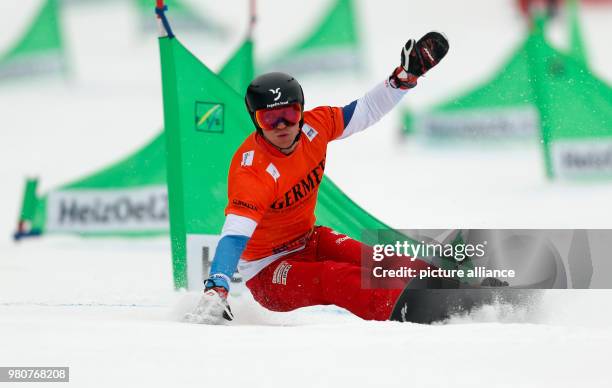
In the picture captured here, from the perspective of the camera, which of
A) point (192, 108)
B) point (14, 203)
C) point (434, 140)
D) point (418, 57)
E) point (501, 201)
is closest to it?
point (418, 57)

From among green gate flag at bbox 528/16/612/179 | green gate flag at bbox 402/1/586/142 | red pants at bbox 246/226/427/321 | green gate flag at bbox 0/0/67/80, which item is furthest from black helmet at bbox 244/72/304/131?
green gate flag at bbox 0/0/67/80

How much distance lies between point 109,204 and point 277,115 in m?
3.81

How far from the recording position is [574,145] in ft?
32.9

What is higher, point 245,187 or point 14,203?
point 14,203

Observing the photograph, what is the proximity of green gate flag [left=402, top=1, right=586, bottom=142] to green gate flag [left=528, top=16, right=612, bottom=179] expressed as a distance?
0.42 m

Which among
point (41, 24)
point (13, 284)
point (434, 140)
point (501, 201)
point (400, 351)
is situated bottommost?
point (400, 351)

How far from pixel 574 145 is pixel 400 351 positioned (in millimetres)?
6928

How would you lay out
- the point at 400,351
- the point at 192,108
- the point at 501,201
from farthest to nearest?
the point at 501,201 → the point at 192,108 → the point at 400,351

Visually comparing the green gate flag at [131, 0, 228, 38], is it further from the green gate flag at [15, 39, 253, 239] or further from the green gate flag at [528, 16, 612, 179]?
the green gate flag at [15, 39, 253, 239]

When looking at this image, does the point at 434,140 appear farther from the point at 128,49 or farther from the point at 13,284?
the point at 128,49

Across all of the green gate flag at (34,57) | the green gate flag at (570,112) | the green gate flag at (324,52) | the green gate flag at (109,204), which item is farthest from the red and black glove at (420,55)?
the green gate flag at (34,57)

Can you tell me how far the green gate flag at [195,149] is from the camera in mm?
5633

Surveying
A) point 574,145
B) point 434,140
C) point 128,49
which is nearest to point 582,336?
point 574,145

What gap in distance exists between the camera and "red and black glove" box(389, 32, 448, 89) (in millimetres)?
5082
